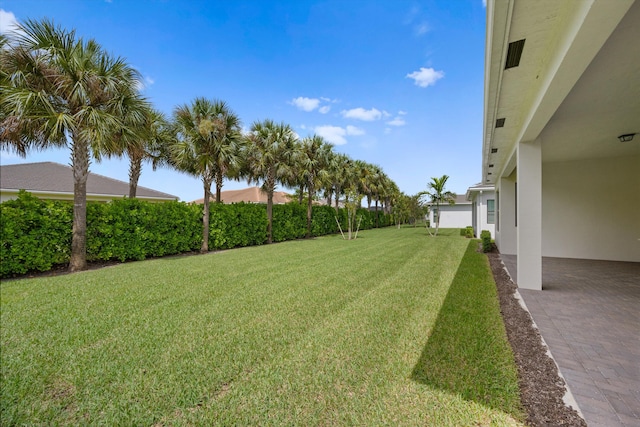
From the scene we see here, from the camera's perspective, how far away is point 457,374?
102 inches

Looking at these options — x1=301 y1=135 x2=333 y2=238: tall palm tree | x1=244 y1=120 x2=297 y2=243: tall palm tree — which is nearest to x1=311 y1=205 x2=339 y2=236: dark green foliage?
x1=301 y1=135 x2=333 y2=238: tall palm tree

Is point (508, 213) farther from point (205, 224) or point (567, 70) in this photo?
point (205, 224)

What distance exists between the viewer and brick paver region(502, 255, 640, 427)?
218cm

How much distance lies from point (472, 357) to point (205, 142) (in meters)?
11.8

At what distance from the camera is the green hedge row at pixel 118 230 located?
6699 millimetres

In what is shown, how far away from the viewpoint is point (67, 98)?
7.56 m

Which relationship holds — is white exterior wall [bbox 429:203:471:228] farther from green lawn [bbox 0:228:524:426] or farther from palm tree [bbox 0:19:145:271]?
palm tree [bbox 0:19:145:271]

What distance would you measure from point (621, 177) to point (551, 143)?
3578 mm

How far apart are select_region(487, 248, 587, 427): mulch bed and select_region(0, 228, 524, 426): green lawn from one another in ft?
0.33

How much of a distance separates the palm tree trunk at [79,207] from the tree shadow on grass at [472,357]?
9.16m

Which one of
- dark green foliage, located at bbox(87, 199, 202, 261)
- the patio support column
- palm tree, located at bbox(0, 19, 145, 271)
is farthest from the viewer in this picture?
dark green foliage, located at bbox(87, 199, 202, 261)

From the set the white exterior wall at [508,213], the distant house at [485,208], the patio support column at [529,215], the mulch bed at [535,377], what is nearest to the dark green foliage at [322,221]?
the distant house at [485,208]

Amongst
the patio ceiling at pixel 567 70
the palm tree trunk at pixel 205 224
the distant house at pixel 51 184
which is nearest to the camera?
the patio ceiling at pixel 567 70

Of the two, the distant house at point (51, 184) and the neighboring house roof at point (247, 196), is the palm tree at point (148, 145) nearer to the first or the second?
the distant house at point (51, 184)
